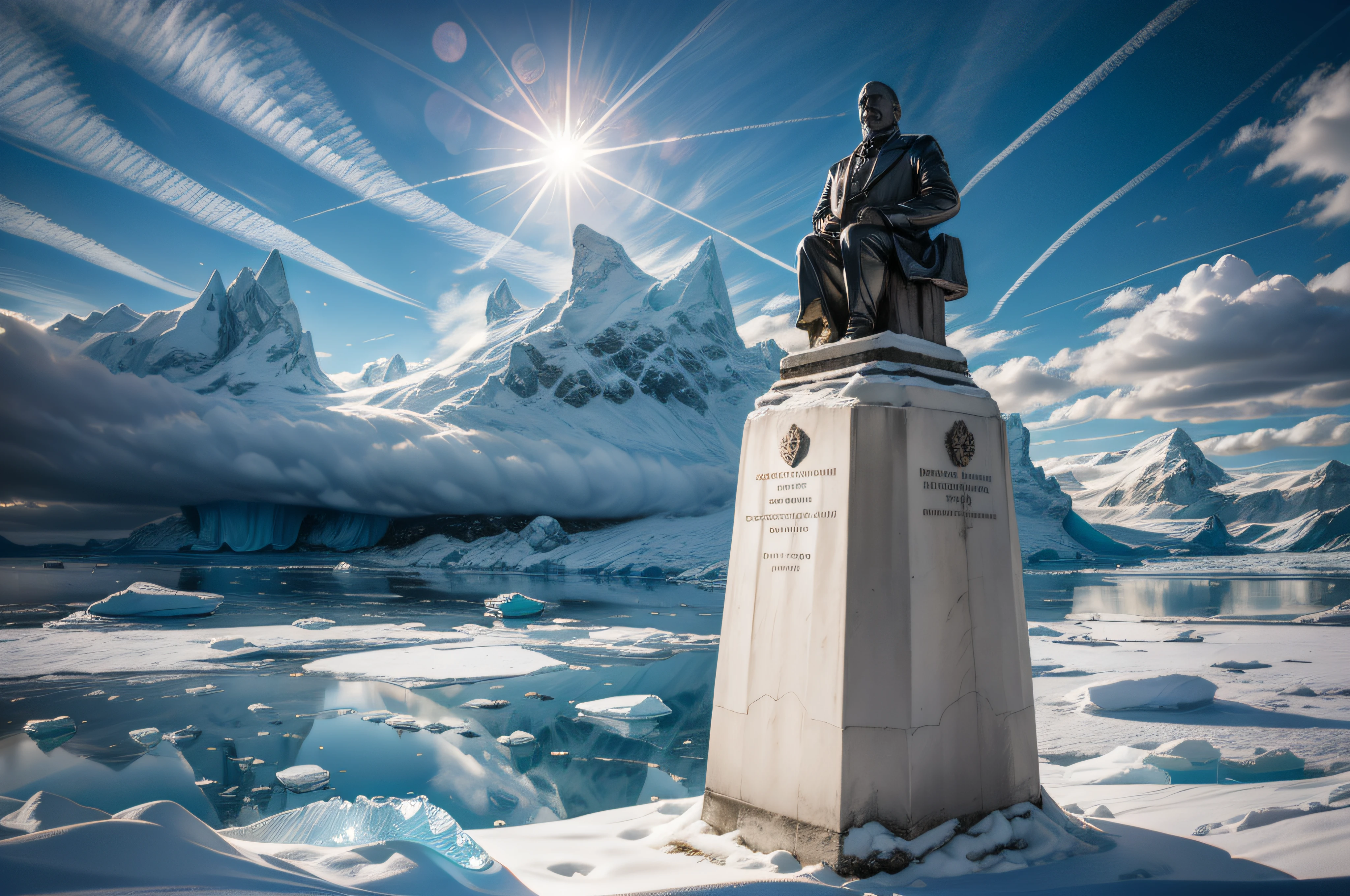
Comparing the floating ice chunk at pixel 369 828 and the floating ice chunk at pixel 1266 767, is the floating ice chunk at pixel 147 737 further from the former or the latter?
the floating ice chunk at pixel 1266 767

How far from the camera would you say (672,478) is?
109m

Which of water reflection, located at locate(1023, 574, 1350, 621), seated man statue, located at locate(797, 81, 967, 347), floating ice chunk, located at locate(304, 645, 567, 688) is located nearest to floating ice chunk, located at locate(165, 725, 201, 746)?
floating ice chunk, located at locate(304, 645, 567, 688)

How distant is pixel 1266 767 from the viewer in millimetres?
6488

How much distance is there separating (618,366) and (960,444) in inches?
5197

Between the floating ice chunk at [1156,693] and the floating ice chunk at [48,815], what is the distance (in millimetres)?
11235

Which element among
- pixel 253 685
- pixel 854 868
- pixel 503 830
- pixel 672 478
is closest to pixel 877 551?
pixel 854 868

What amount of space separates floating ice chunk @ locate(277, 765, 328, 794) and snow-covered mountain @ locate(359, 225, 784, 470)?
346 ft

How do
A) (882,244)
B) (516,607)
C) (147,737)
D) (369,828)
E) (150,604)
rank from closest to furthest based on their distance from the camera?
(369,828)
(882,244)
(147,737)
(150,604)
(516,607)

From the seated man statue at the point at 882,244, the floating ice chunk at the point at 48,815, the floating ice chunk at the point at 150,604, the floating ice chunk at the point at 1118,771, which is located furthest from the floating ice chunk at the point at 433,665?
the floating ice chunk at the point at 150,604

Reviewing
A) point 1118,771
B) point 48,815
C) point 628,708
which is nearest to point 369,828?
point 48,815

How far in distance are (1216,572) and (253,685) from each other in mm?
69666

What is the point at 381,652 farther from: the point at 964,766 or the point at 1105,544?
the point at 1105,544

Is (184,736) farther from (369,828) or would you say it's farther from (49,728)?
(369,828)

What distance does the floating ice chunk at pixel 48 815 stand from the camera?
2.61 m
